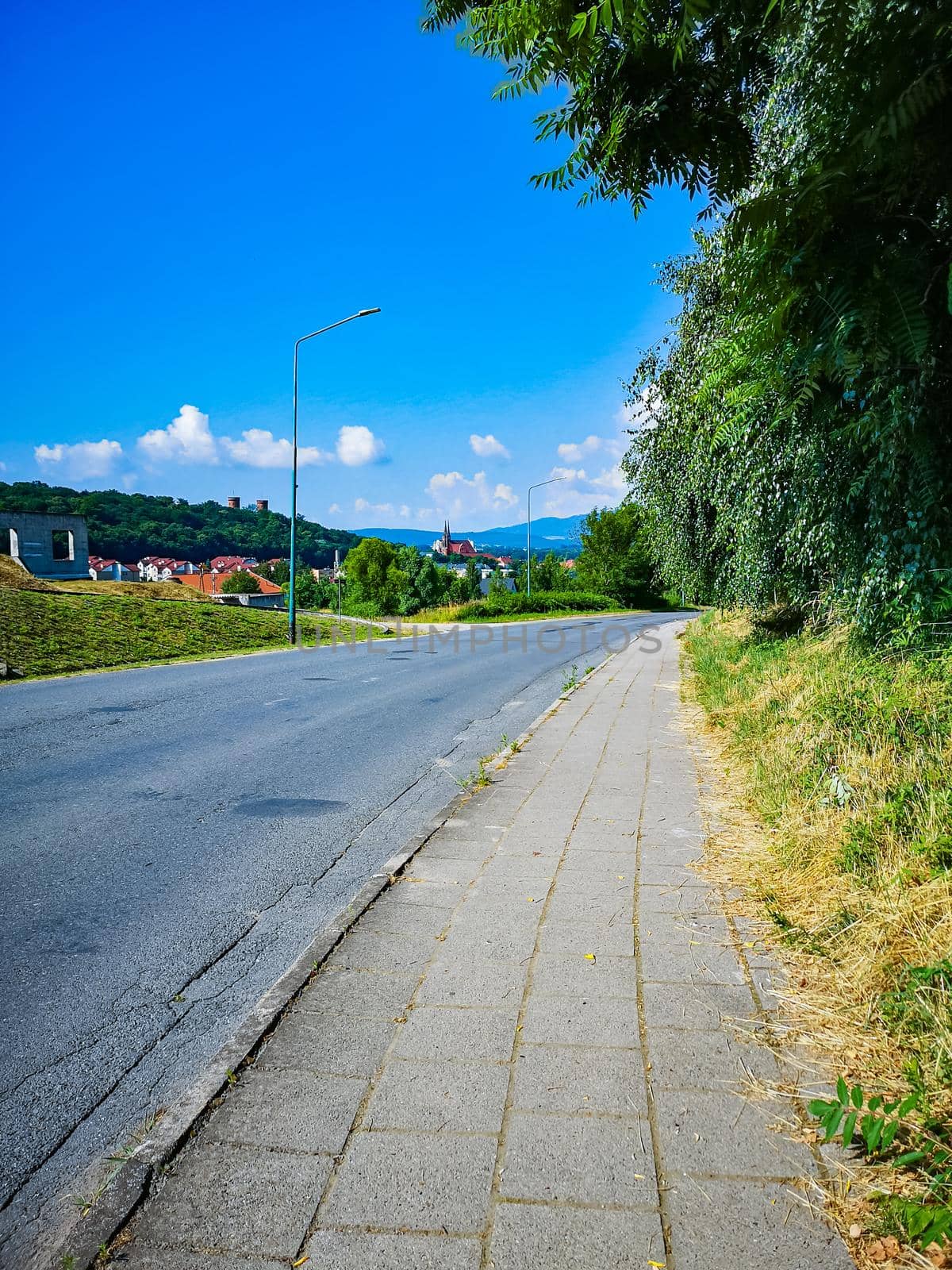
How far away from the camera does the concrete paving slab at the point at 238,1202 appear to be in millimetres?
1858

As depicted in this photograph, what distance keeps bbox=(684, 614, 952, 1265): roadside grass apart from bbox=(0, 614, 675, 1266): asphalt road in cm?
207

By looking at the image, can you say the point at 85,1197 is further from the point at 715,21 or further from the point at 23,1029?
the point at 715,21

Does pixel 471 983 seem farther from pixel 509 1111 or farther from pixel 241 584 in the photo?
pixel 241 584

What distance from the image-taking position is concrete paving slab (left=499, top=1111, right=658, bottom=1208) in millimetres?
1954

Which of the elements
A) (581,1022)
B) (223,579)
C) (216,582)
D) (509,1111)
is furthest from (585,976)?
(223,579)

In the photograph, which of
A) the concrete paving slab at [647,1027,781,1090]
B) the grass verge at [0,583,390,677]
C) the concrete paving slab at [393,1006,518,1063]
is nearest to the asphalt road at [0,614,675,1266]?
the concrete paving slab at [393,1006,518,1063]

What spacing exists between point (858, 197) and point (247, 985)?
3.57 m

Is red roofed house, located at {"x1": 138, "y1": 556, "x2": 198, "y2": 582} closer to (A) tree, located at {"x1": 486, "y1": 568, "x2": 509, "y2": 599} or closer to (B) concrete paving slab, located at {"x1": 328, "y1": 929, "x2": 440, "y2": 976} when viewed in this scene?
(A) tree, located at {"x1": 486, "y1": 568, "x2": 509, "y2": 599}

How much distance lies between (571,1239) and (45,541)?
4030 centimetres

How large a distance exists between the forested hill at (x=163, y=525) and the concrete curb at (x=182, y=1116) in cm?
7287

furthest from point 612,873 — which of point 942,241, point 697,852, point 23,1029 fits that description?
point 942,241

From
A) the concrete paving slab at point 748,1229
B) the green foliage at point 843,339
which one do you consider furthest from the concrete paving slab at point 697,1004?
the green foliage at point 843,339

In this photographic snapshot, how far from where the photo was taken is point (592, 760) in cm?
698

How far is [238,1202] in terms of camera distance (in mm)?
1963
